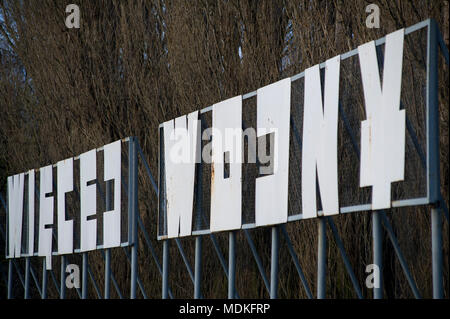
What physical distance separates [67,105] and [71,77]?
38cm

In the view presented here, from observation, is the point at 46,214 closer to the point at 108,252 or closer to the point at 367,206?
the point at 108,252

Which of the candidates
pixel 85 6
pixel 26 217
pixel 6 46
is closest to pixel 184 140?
pixel 26 217

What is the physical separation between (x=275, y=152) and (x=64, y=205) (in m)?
3.75

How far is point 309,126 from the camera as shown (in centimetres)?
507

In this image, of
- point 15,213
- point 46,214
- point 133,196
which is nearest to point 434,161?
point 133,196

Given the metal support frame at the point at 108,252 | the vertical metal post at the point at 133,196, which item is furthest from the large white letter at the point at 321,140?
the metal support frame at the point at 108,252

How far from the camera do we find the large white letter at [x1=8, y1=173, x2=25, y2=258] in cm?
962

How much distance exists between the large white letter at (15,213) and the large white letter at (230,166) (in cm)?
429

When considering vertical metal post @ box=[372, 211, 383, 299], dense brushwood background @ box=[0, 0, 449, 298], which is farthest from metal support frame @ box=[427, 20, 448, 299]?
dense brushwood background @ box=[0, 0, 449, 298]

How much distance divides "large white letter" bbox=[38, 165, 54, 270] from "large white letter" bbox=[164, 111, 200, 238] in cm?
259

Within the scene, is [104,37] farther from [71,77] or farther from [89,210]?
[89,210]

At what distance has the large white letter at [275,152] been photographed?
5285 mm

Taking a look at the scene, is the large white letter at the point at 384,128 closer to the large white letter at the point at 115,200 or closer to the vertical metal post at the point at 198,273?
the vertical metal post at the point at 198,273

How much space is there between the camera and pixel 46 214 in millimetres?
8828
